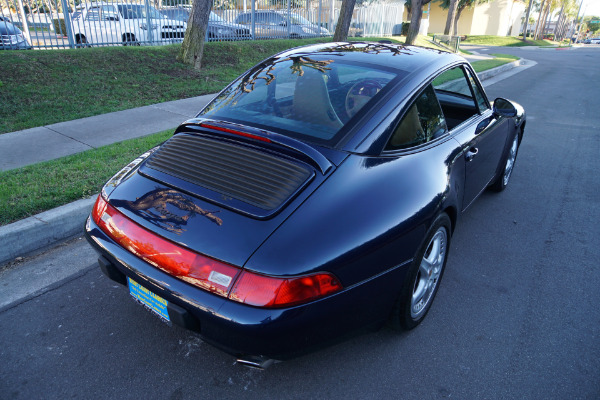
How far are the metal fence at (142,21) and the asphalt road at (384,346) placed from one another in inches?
296

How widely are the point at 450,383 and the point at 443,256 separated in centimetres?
85

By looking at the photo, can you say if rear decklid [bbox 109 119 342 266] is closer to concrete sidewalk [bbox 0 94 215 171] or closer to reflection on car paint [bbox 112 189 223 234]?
reflection on car paint [bbox 112 189 223 234]

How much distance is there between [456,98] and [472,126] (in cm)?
71

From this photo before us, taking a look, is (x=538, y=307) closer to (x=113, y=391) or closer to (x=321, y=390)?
(x=321, y=390)

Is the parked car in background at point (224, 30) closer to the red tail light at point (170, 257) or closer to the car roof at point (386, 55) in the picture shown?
the car roof at point (386, 55)

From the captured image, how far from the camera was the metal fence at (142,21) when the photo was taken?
8625 millimetres

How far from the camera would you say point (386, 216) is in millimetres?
2088

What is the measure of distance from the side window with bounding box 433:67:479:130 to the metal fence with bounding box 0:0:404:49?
861 centimetres

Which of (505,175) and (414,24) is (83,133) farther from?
(414,24)

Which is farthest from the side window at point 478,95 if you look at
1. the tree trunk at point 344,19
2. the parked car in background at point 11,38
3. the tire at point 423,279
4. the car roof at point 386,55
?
the tree trunk at point 344,19

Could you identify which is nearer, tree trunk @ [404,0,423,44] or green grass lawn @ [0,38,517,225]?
green grass lawn @ [0,38,517,225]

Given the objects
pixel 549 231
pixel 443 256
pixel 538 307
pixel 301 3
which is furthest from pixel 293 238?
pixel 301 3

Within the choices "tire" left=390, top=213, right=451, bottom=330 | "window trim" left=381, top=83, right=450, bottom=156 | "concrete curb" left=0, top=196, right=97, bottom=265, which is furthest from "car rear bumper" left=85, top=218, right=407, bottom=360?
"concrete curb" left=0, top=196, right=97, bottom=265

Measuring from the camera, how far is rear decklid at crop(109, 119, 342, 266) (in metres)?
1.90
